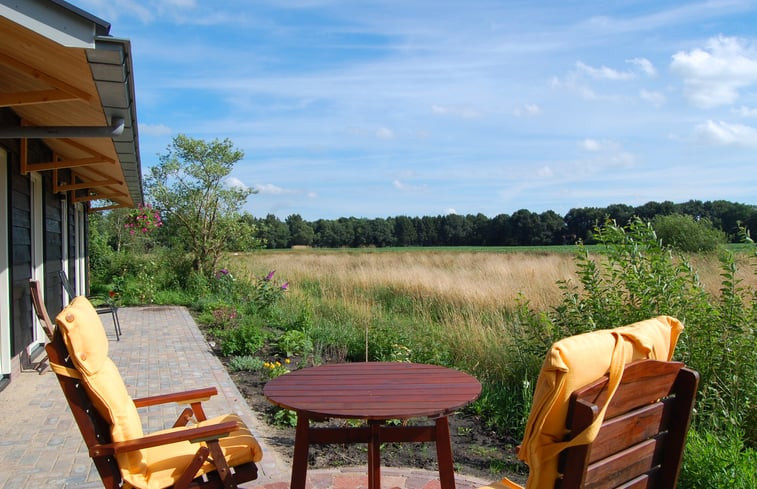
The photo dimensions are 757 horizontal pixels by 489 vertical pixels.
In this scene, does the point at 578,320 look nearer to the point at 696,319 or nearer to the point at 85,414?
the point at 696,319

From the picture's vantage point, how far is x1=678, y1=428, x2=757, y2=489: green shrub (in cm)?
277

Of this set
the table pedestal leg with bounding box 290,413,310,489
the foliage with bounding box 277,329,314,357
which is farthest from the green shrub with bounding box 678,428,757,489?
the foliage with bounding box 277,329,314,357

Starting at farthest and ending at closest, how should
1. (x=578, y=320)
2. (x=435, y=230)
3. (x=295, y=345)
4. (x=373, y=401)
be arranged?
1. (x=435, y=230)
2. (x=295, y=345)
3. (x=578, y=320)
4. (x=373, y=401)

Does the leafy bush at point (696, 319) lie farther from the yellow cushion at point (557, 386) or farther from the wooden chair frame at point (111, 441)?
the wooden chair frame at point (111, 441)

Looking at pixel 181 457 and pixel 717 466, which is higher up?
pixel 181 457

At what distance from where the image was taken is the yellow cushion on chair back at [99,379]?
214 cm

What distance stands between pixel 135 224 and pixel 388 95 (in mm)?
7945

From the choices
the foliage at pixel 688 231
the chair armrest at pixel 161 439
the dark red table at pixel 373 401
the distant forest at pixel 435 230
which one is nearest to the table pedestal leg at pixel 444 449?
the dark red table at pixel 373 401

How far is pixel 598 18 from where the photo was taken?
20.7ft

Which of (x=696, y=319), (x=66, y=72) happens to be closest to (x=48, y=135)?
(x=66, y=72)

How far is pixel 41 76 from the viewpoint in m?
3.56

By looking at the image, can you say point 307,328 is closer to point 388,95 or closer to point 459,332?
point 459,332

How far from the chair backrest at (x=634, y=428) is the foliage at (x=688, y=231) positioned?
58.3 ft

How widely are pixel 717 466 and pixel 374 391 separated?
6.10 ft
